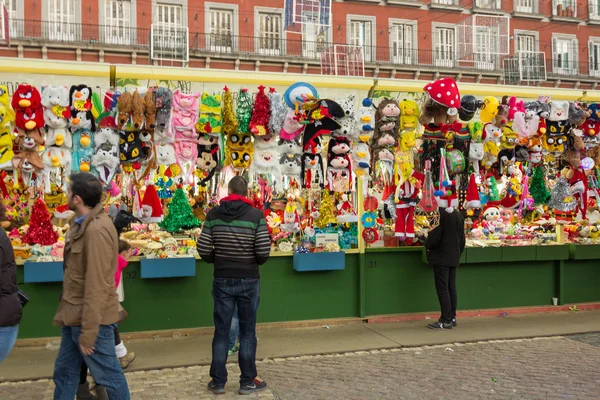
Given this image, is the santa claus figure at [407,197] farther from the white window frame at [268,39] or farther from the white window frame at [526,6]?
the white window frame at [526,6]

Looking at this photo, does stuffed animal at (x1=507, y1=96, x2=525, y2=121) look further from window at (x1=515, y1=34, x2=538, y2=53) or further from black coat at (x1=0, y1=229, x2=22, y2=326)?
window at (x1=515, y1=34, x2=538, y2=53)

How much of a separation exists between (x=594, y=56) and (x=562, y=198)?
29.0 meters

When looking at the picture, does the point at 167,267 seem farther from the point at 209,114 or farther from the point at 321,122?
the point at 321,122

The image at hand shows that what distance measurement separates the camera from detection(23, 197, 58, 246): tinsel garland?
613 centimetres

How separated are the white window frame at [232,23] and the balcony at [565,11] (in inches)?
708

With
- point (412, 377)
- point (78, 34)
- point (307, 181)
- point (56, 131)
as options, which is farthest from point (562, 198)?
point (78, 34)

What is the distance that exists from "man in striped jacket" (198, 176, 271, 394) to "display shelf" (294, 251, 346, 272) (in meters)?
2.25

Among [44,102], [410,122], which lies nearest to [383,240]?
[410,122]

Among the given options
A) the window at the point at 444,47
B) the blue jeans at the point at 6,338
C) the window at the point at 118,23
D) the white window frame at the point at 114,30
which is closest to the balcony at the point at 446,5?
the window at the point at 444,47

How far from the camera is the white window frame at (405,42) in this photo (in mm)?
28062

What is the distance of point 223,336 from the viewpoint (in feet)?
14.6

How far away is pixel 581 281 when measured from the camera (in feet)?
26.8

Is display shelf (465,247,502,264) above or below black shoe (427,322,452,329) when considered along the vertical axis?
above

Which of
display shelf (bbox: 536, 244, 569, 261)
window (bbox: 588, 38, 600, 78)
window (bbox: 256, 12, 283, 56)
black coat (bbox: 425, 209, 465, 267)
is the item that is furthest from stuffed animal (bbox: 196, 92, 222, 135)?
window (bbox: 588, 38, 600, 78)
